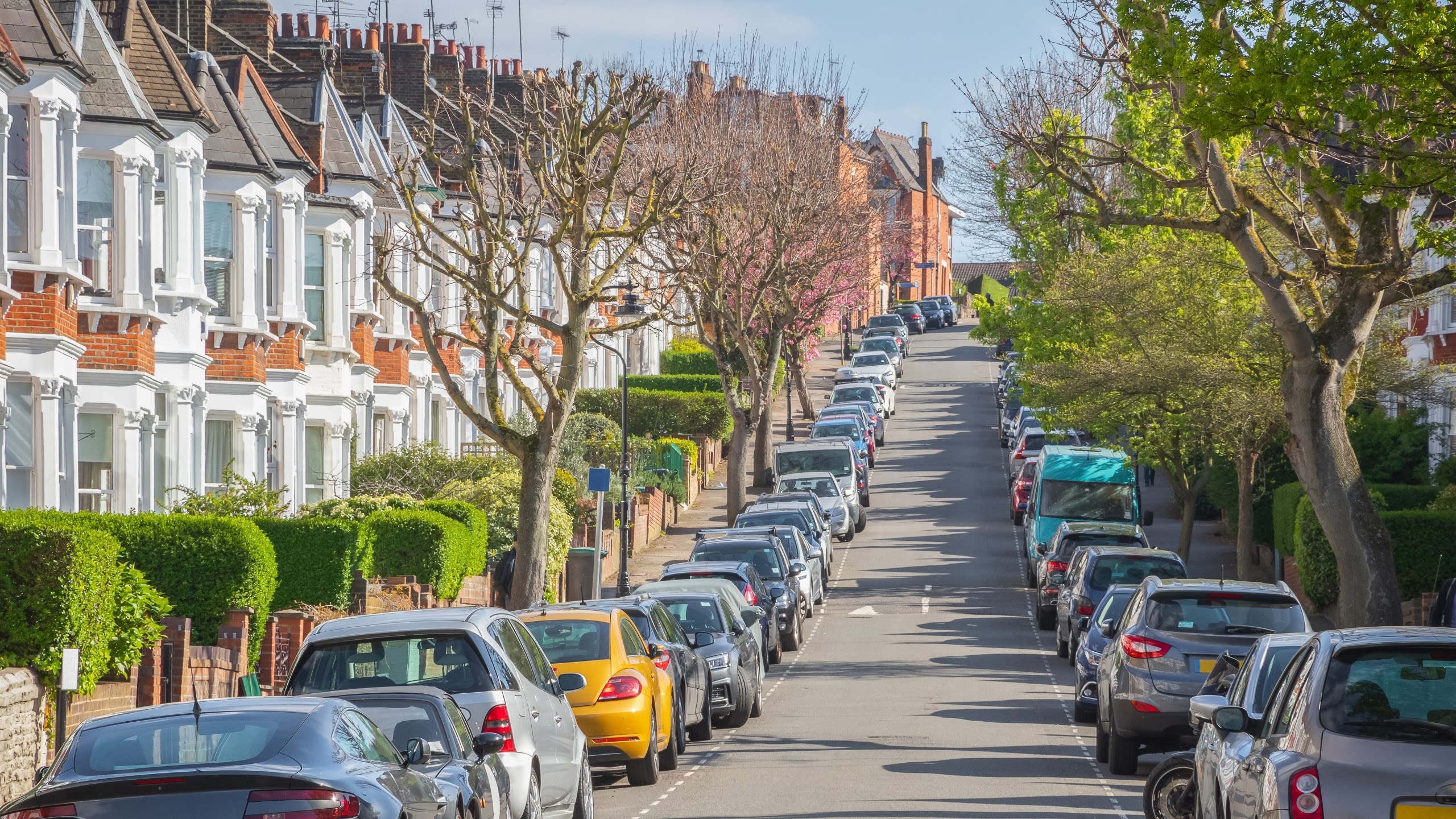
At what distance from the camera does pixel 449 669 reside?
11.4 metres

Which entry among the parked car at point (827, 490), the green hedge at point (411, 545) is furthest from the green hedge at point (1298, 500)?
the green hedge at point (411, 545)

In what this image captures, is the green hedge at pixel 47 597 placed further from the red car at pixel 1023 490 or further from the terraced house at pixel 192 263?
the red car at pixel 1023 490

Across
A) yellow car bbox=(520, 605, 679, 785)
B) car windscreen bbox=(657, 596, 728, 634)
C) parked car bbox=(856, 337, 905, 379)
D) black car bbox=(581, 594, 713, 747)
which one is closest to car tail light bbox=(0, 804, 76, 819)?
yellow car bbox=(520, 605, 679, 785)

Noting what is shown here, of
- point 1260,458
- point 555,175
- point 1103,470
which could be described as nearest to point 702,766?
point 555,175

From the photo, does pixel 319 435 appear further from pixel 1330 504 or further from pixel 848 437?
pixel 848 437

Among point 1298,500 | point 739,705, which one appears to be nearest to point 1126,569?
point 739,705

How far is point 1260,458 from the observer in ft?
132

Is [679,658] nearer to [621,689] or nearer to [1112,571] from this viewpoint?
[621,689]

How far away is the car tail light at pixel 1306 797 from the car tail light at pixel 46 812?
5.12 meters

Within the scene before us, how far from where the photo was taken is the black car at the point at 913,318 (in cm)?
11181

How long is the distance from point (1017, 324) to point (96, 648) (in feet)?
109

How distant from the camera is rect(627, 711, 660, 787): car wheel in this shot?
1598cm

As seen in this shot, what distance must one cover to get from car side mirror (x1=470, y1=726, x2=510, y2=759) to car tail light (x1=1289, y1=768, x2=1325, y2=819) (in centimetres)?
425

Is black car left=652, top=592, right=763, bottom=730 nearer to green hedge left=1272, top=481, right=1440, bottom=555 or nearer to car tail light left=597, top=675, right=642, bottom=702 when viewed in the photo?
car tail light left=597, top=675, right=642, bottom=702
